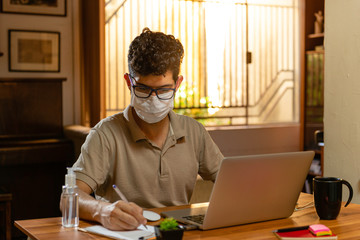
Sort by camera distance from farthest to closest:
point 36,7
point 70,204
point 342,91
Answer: point 36,7
point 342,91
point 70,204

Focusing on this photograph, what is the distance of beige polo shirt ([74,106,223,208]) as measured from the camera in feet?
6.09

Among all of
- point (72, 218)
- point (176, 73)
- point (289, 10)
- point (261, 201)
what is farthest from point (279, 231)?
point (289, 10)

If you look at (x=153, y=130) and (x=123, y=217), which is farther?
(x=153, y=130)

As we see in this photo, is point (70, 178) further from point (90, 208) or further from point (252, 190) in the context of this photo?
point (252, 190)

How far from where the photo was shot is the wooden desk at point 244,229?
1.40 m

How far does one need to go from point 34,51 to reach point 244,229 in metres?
3.34

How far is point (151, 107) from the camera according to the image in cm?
184

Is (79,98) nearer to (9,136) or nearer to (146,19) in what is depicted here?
(9,136)

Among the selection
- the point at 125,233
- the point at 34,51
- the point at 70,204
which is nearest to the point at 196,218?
the point at 125,233

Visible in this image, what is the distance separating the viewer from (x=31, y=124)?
14.4ft

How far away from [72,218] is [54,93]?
10.2 ft

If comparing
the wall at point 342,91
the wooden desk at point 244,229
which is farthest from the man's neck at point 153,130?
the wall at point 342,91

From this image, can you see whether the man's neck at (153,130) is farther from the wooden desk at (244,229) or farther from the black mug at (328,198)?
the black mug at (328,198)

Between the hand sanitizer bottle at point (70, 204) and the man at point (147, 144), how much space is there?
0.21m
